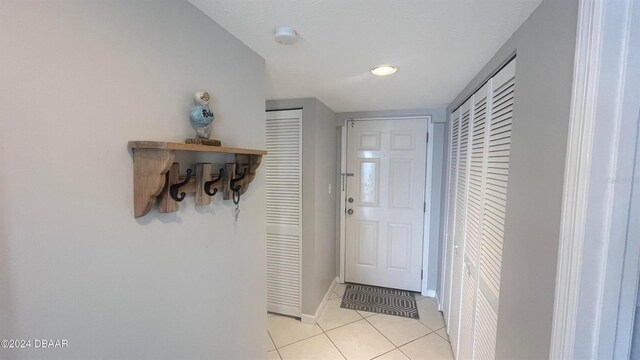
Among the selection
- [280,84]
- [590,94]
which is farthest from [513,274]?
[280,84]

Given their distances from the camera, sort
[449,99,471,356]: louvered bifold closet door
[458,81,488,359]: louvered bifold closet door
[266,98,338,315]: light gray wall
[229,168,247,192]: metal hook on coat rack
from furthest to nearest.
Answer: [266,98,338,315]: light gray wall
[449,99,471,356]: louvered bifold closet door
[458,81,488,359]: louvered bifold closet door
[229,168,247,192]: metal hook on coat rack

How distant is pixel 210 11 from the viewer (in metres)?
1.00

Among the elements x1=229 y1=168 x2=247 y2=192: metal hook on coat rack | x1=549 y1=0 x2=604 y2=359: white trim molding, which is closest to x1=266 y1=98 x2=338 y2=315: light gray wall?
x1=229 y1=168 x2=247 y2=192: metal hook on coat rack

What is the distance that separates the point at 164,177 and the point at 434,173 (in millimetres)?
2717

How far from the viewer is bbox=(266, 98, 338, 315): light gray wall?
2369 millimetres

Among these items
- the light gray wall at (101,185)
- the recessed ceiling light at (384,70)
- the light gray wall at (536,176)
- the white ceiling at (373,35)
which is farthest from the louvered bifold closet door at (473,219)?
the light gray wall at (101,185)

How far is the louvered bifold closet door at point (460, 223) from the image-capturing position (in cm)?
187

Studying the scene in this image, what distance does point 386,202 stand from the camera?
309cm

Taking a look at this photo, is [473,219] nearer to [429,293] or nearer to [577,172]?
[577,172]

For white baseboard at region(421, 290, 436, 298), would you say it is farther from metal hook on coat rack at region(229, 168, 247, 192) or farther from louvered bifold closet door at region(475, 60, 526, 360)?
metal hook on coat rack at region(229, 168, 247, 192)

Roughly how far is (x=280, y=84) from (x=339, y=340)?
217cm

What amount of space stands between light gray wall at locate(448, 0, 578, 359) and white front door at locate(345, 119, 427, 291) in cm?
184

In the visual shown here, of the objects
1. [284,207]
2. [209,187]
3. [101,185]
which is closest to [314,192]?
[284,207]

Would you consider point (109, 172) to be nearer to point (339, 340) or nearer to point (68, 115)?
point (68, 115)
